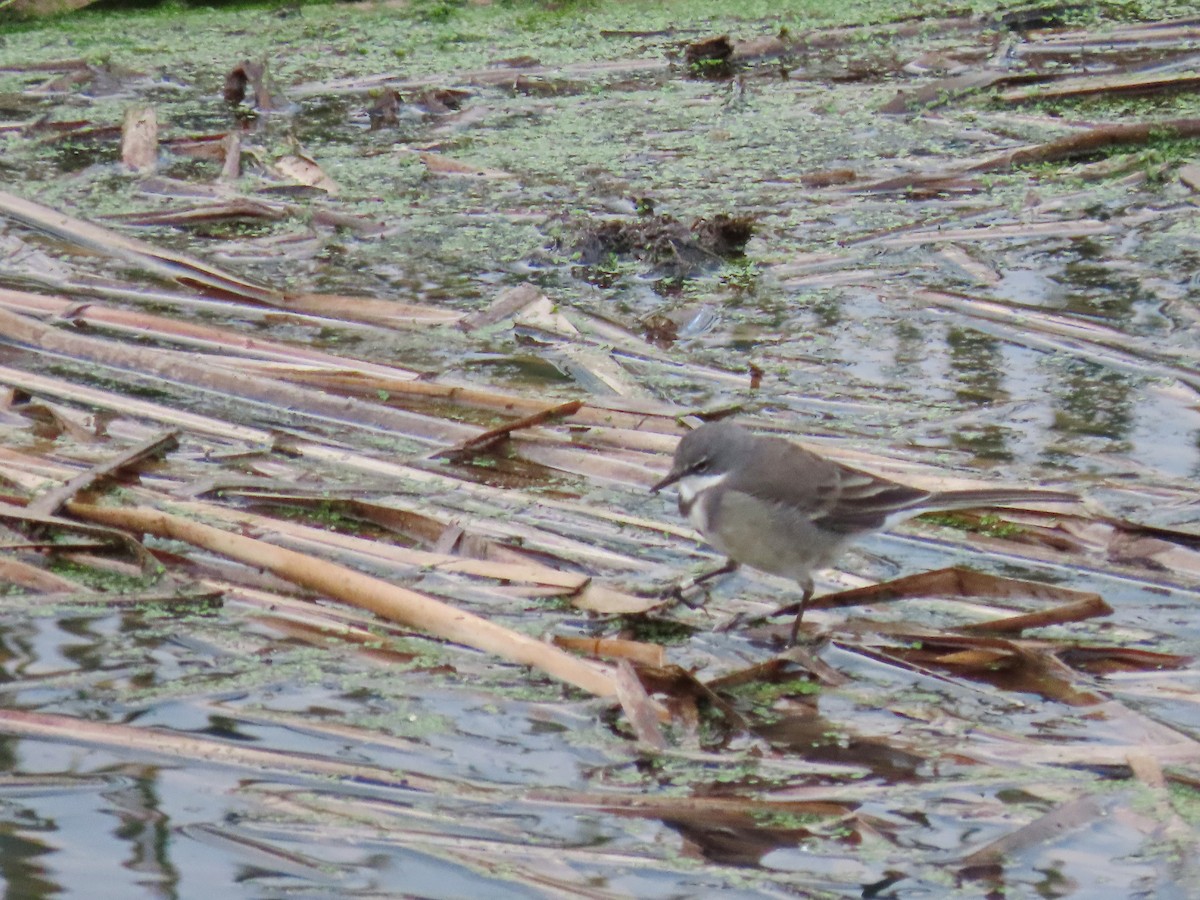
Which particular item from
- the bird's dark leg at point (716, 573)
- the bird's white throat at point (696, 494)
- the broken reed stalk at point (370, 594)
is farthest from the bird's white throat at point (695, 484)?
the broken reed stalk at point (370, 594)

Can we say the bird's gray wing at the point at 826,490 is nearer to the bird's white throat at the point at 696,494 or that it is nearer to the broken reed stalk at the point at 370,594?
the bird's white throat at the point at 696,494

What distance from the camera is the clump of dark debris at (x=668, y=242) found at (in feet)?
24.0

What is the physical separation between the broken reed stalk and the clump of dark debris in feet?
10.3

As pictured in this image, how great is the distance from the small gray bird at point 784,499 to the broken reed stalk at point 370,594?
681 mm

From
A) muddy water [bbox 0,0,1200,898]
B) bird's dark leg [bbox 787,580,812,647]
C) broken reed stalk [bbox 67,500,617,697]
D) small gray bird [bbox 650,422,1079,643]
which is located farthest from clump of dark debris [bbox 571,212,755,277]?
broken reed stalk [bbox 67,500,617,697]

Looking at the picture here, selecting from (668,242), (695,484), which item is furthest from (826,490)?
(668,242)

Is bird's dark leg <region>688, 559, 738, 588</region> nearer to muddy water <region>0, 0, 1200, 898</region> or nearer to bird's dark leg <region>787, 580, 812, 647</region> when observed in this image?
muddy water <region>0, 0, 1200, 898</region>

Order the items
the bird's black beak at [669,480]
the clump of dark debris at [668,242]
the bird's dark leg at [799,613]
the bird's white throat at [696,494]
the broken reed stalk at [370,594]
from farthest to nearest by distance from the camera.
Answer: the clump of dark debris at [668,242]
the bird's black beak at [669,480]
the bird's white throat at [696,494]
the bird's dark leg at [799,613]
the broken reed stalk at [370,594]

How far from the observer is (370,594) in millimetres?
4285

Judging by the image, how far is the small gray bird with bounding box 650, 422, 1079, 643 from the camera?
14.5 ft

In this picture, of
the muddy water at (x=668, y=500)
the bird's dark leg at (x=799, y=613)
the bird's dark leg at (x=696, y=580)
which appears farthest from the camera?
the bird's dark leg at (x=696, y=580)

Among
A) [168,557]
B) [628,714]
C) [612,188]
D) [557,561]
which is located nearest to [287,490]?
[168,557]

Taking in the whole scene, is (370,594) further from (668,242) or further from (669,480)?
(668,242)

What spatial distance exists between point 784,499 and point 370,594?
115 centimetres
